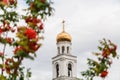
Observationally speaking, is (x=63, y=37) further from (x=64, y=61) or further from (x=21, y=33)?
(x=21, y=33)

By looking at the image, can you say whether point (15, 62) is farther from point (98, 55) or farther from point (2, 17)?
point (98, 55)

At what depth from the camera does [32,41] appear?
9203 millimetres

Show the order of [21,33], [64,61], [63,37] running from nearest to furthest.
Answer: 1. [21,33]
2. [64,61]
3. [63,37]

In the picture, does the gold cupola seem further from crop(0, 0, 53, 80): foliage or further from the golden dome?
crop(0, 0, 53, 80): foliage

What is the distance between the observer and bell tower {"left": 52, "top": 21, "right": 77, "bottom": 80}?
65.4 m

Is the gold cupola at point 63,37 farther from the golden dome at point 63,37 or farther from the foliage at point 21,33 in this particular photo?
the foliage at point 21,33

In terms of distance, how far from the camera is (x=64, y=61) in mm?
66312

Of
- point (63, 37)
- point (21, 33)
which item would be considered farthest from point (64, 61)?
point (21, 33)

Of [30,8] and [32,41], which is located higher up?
[30,8]

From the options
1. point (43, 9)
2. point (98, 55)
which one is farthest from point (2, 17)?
point (98, 55)

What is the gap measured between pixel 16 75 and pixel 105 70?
2.66 m

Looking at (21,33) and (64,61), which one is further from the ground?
(64,61)

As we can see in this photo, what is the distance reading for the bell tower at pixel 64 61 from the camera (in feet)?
215

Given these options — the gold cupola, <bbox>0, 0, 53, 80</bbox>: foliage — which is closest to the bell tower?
the gold cupola
